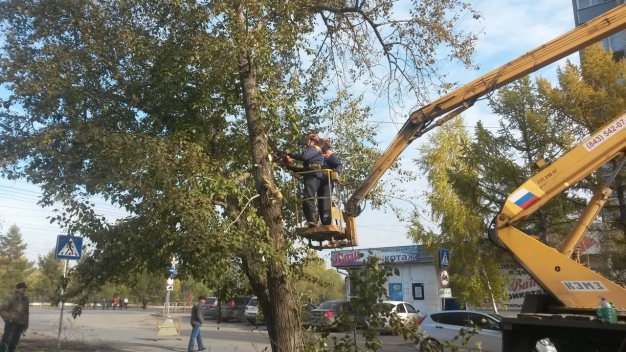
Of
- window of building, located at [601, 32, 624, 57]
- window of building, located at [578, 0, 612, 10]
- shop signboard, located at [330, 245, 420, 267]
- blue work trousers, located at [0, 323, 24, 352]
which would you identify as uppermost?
window of building, located at [578, 0, 612, 10]

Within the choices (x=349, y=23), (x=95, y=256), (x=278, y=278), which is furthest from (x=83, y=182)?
(x=349, y=23)

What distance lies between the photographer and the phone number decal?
313 inches

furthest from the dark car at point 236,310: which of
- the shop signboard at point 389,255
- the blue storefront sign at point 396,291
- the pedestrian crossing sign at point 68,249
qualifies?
the pedestrian crossing sign at point 68,249

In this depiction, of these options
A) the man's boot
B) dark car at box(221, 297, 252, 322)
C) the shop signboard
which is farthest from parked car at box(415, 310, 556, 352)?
dark car at box(221, 297, 252, 322)

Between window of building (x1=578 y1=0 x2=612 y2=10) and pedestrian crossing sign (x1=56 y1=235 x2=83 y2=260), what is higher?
window of building (x1=578 y1=0 x2=612 y2=10)

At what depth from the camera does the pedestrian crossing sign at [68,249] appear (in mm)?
13719

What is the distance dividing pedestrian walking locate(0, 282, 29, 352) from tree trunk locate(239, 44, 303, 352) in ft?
23.1

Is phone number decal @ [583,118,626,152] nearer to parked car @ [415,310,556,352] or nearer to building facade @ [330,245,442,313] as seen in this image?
parked car @ [415,310,556,352]

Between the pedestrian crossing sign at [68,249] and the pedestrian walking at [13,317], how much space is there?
163 cm

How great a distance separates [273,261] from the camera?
7801 millimetres

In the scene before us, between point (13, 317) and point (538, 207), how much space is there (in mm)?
11088

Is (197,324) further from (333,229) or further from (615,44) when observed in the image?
(615,44)

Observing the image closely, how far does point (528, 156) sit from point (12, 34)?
15.9 metres

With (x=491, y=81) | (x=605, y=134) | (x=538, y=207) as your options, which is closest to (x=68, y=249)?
(x=491, y=81)
